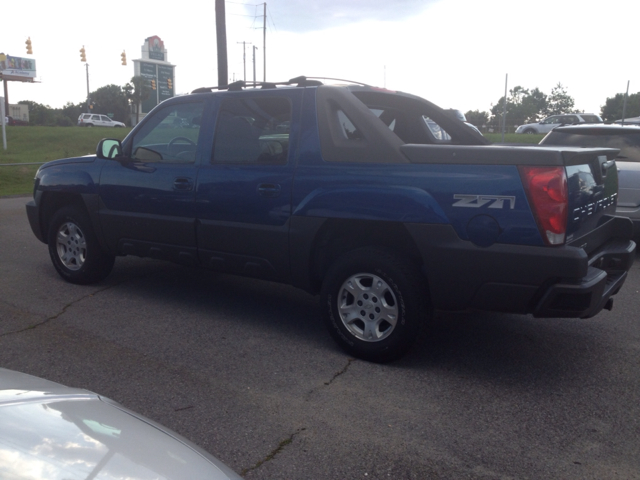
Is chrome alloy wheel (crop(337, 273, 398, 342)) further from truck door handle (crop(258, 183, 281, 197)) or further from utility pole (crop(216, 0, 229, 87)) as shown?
utility pole (crop(216, 0, 229, 87))

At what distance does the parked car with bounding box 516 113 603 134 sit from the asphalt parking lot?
114 ft

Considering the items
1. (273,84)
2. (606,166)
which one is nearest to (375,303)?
(606,166)

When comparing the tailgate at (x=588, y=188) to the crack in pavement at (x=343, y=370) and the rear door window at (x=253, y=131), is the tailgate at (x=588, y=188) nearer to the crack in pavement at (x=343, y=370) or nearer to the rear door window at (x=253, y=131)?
the crack in pavement at (x=343, y=370)

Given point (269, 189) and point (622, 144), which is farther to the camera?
point (622, 144)

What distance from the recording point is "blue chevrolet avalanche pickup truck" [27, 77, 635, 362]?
12.2 ft

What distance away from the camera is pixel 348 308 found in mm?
4348

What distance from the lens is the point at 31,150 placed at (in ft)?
107

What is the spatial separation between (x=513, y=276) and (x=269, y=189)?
191 cm

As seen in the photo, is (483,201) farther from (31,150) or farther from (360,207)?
(31,150)

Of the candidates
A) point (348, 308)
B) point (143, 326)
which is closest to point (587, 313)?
point (348, 308)

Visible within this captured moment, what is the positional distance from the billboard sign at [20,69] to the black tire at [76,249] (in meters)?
78.3

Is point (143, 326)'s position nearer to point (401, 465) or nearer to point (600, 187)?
point (401, 465)

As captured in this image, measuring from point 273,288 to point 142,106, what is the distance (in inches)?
3676

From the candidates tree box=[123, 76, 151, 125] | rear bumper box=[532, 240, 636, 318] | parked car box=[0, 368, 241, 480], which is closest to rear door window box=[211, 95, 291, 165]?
rear bumper box=[532, 240, 636, 318]
